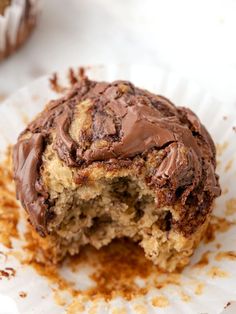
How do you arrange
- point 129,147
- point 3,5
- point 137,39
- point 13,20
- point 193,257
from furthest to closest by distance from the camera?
point 137,39 → point 13,20 → point 3,5 → point 193,257 → point 129,147

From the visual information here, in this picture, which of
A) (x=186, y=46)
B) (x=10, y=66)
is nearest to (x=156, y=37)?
(x=186, y=46)

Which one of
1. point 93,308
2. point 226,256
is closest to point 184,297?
point 226,256

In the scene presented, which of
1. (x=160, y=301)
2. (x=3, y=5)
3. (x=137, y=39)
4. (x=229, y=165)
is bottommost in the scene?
(x=160, y=301)

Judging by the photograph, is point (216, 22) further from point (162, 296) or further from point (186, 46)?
point (162, 296)

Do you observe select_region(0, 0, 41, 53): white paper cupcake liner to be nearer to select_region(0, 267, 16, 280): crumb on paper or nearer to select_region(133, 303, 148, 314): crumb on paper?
select_region(0, 267, 16, 280): crumb on paper

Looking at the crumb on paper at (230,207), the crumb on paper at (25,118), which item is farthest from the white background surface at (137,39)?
the crumb on paper at (230,207)

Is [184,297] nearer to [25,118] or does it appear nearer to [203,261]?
[203,261]

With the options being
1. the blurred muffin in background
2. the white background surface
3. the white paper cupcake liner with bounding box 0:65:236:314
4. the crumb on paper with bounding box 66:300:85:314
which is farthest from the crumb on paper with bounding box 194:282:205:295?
the blurred muffin in background
